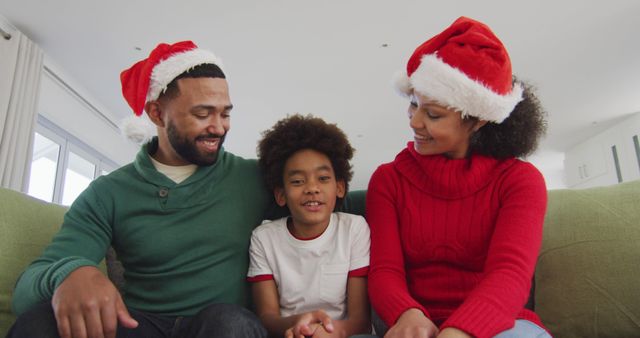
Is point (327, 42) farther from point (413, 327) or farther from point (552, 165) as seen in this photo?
point (552, 165)

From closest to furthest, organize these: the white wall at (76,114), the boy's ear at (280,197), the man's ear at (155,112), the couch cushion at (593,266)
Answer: the couch cushion at (593,266)
the boy's ear at (280,197)
the man's ear at (155,112)
the white wall at (76,114)

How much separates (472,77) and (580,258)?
499 millimetres

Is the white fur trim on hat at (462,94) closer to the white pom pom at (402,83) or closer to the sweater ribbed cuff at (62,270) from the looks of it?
the white pom pom at (402,83)

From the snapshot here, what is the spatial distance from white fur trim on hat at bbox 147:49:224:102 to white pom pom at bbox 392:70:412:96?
0.55 metres

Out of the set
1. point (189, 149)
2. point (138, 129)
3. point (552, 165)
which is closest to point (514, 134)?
point (189, 149)

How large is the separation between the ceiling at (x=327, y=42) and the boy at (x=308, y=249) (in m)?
2.48

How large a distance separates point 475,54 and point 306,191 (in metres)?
0.52

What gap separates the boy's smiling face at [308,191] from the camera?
120 centimetres

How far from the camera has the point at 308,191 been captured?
3.93ft

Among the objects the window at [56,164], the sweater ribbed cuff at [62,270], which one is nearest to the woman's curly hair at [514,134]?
the sweater ribbed cuff at [62,270]

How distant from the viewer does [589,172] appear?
7.01 meters

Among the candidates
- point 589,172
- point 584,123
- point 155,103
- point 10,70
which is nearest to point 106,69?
point 10,70

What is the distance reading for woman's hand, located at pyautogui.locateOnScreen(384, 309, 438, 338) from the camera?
0.87 metres

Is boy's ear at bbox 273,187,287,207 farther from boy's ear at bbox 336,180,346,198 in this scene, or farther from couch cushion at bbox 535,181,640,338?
couch cushion at bbox 535,181,640,338
